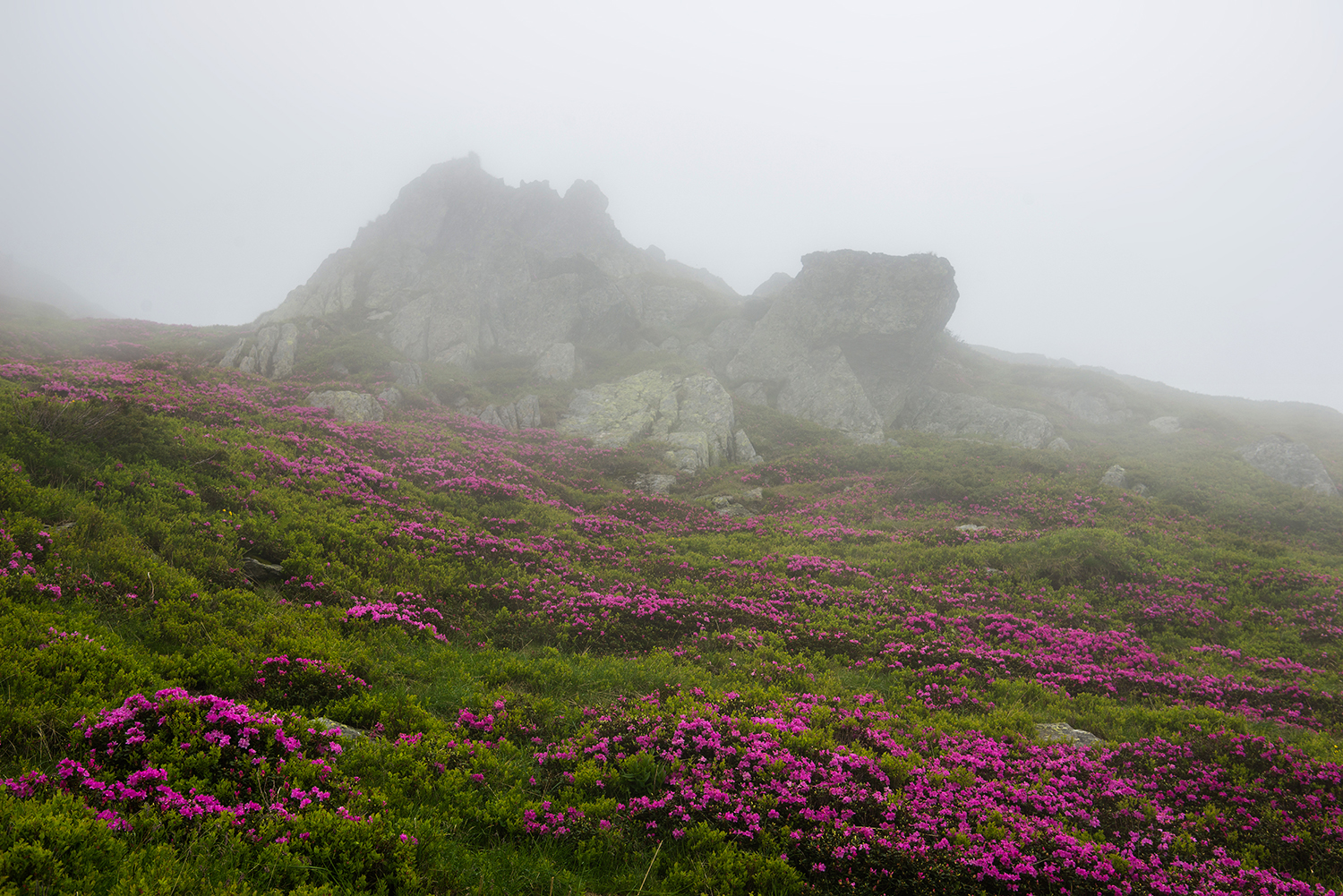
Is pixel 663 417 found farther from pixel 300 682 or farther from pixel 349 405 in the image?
pixel 300 682

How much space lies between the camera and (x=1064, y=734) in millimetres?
10094

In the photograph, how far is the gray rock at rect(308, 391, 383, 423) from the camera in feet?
97.9

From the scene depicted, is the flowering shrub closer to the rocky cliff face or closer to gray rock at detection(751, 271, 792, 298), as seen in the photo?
the rocky cliff face

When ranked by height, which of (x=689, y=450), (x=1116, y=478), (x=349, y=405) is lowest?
(x=689, y=450)

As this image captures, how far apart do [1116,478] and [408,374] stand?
4644 centimetres

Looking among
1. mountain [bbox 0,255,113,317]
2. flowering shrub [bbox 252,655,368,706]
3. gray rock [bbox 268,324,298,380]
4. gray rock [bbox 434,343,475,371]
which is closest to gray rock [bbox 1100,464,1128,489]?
flowering shrub [bbox 252,655,368,706]

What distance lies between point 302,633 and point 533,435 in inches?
1044

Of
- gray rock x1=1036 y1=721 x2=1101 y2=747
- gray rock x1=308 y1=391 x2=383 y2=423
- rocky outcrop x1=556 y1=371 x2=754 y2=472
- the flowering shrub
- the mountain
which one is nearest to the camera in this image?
the flowering shrub

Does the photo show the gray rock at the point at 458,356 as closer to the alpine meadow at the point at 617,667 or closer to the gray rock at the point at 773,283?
the alpine meadow at the point at 617,667

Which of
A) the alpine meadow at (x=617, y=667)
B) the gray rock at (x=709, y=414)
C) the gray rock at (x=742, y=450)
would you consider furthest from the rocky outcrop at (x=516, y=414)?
the gray rock at (x=742, y=450)

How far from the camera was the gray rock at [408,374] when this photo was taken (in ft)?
135

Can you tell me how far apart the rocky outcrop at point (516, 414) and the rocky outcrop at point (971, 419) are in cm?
3523

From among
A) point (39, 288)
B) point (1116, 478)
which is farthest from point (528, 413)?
point (39, 288)

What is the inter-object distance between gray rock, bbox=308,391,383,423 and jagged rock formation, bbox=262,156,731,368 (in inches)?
829
